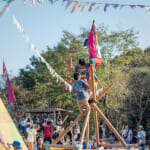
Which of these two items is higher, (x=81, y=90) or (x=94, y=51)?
(x=94, y=51)

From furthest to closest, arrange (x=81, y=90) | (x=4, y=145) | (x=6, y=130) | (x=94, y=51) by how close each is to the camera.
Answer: (x=94, y=51), (x=81, y=90), (x=6, y=130), (x=4, y=145)

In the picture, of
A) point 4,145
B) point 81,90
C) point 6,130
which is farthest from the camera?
point 81,90

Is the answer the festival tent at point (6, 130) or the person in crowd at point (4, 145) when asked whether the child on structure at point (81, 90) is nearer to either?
the festival tent at point (6, 130)

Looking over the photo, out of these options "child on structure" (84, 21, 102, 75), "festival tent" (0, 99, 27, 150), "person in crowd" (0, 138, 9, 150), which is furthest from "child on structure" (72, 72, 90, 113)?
"person in crowd" (0, 138, 9, 150)

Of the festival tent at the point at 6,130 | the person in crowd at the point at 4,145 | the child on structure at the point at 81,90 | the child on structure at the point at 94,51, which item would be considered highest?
the child on structure at the point at 94,51

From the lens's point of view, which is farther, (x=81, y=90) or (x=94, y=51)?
(x=94, y=51)

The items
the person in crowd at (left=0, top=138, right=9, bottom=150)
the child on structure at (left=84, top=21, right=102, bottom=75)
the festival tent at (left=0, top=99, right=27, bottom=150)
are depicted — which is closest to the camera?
the person in crowd at (left=0, top=138, right=9, bottom=150)

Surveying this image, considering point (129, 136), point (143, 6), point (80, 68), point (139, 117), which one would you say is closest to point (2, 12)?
point (80, 68)

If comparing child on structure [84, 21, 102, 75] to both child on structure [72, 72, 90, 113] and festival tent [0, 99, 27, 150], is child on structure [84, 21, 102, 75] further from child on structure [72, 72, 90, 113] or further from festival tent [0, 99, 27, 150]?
festival tent [0, 99, 27, 150]

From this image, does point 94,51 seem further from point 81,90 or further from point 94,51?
point 81,90

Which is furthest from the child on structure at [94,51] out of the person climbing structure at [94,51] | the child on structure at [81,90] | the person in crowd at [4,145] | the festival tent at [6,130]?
the person in crowd at [4,145]

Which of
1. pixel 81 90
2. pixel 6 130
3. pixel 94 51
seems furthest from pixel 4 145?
pixel 94 51

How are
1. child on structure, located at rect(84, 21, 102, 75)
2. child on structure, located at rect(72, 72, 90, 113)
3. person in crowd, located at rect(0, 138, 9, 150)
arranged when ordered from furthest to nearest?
child on structure, located at rect(84, 21, 102, 75), child on structure, located at rect(72, 72, 90, 113), person in crowd, located at rect(0, 138, 9, 150)

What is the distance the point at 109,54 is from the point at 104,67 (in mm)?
1132
